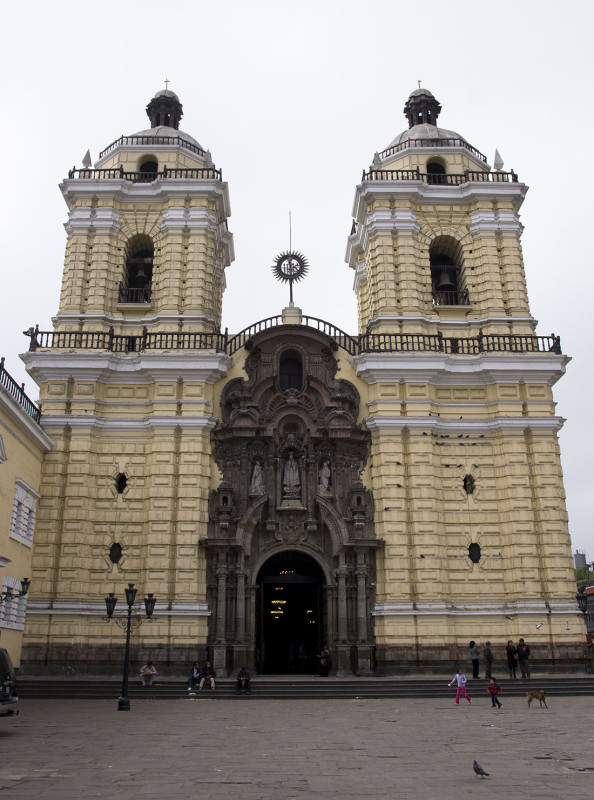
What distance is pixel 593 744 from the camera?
12.9m

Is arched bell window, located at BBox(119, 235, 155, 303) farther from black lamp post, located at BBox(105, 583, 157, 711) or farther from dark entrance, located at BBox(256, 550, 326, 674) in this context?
black lamp post, located at BBox(105, 583, 157, 711)

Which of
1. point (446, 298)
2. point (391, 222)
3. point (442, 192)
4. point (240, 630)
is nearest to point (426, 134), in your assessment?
point (442, 192)

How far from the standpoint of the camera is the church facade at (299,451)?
85.7 feet

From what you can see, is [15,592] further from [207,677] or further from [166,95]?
[166,95]

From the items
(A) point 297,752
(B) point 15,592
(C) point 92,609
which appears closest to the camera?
(A) point 297,752

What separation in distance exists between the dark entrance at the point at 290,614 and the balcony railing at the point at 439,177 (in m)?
16.9

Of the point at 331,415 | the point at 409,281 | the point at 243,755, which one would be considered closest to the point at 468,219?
the point at 409,281

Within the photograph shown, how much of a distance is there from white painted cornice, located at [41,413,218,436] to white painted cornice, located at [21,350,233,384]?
1.59 meters

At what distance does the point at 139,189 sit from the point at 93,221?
2477 millimetres

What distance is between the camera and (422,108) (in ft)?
121

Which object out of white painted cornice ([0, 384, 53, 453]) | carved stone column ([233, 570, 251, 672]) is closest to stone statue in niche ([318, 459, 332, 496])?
carved stone column ([233, 570, 251, 672])

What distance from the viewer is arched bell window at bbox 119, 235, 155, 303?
31922 millimetres

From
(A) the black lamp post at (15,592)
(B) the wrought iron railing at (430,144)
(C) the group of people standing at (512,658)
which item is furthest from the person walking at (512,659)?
(B) the wrought iron railing at (430,144)

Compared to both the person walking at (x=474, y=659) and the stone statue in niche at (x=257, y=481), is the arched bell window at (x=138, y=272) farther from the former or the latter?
the person walking at (x=474, y=659)
